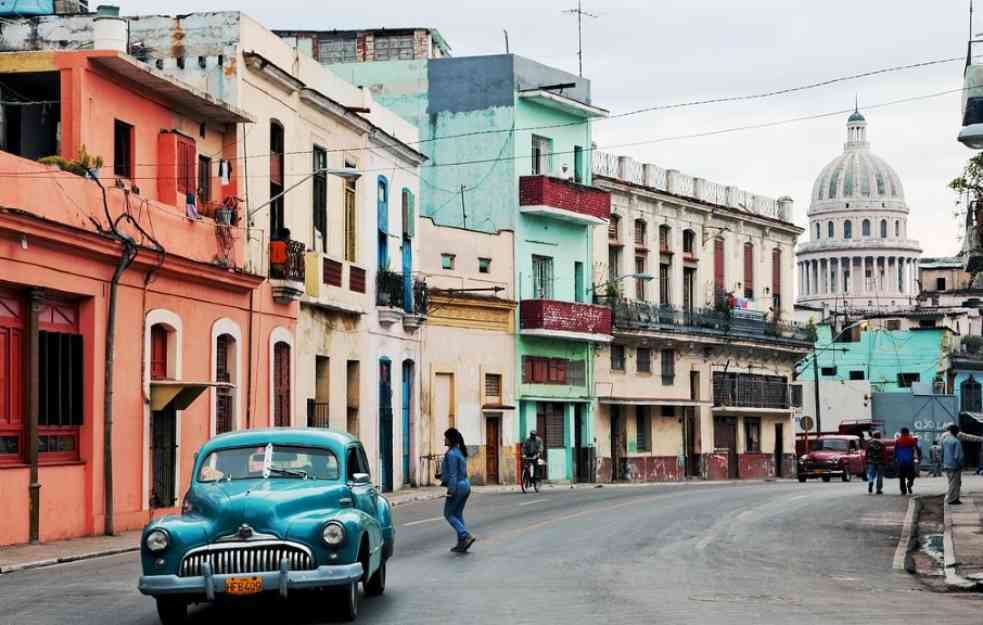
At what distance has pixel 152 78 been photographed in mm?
30922

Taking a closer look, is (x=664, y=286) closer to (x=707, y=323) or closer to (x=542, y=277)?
(x=707, y=323)

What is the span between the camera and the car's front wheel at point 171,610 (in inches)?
589

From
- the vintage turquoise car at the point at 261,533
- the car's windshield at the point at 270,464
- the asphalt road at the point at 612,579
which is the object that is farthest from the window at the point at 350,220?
the vintage turquoise car at the point at 261,533

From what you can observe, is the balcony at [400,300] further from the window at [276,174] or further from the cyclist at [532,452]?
the window at [276,174]

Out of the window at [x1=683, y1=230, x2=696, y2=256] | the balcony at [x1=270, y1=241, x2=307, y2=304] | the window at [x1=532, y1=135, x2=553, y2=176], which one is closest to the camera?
the balcony at [x1=270, y1=241, x2=307, y2=304]

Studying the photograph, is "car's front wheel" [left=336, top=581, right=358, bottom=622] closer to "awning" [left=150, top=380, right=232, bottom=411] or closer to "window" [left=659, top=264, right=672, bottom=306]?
"awning" [left=150, top=380, right=232, bottom=411]

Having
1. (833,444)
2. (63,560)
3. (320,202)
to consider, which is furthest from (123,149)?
(833,444)

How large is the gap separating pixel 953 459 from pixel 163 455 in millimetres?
15764

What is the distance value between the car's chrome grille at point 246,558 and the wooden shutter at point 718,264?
189 ft

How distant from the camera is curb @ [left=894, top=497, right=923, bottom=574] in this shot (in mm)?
22469

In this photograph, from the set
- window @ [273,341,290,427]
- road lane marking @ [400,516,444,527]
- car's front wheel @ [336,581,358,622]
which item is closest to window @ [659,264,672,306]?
window @ [273,341,290,427]

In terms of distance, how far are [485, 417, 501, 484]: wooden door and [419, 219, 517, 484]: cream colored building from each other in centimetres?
3

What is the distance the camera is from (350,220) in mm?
43625

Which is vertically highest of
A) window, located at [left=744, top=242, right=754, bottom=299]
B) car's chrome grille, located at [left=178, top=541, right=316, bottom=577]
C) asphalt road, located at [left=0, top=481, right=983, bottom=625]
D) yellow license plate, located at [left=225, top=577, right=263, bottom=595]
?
window, located at [left=744, top=242, right=754, bottom=299]
